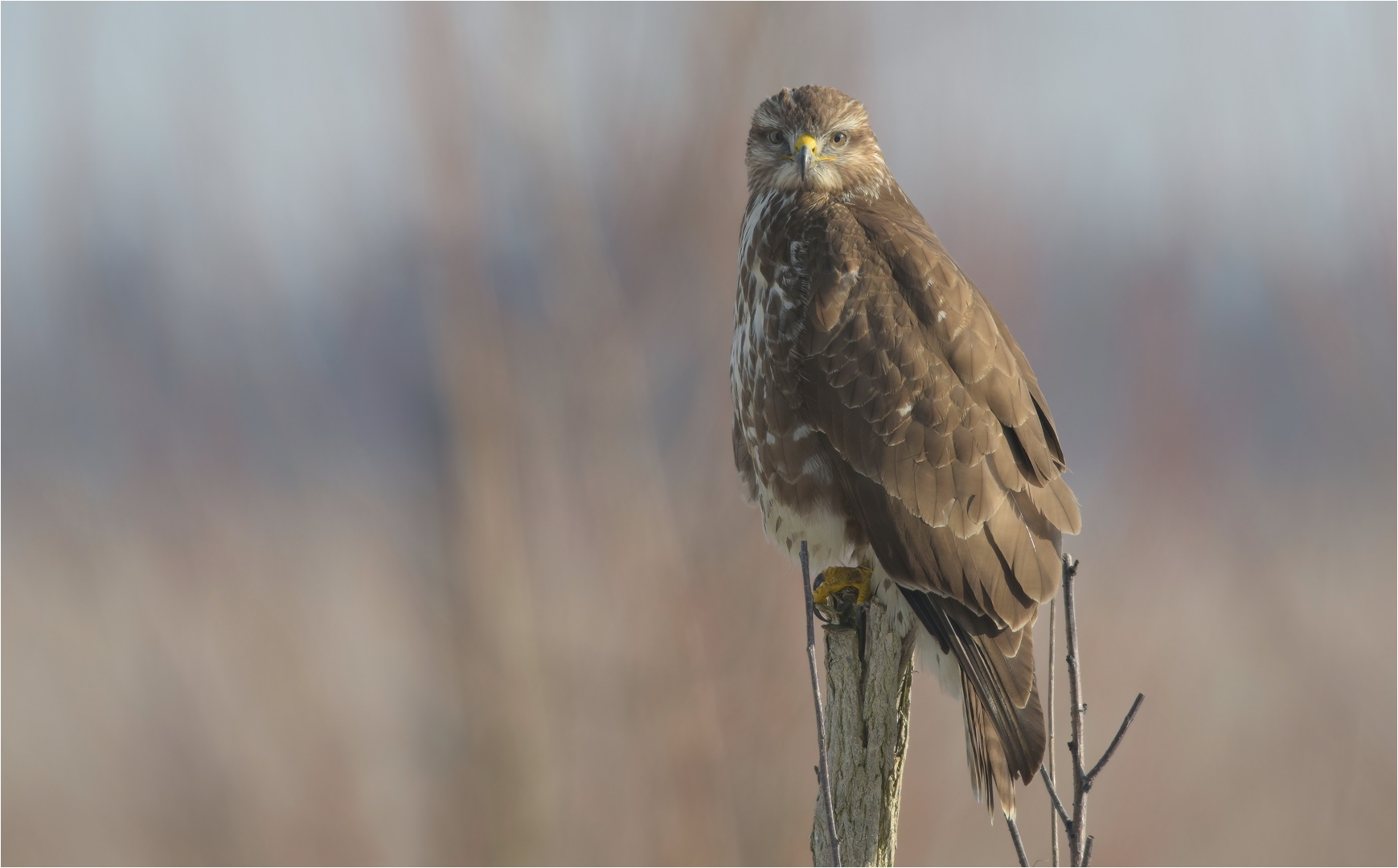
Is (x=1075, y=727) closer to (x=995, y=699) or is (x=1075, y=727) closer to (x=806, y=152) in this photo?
(x=995, y=699)

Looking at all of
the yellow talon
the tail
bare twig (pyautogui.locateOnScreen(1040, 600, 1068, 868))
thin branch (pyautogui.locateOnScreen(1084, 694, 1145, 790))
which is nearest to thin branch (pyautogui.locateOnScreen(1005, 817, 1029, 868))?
bare twig (pyautogui.locateOnScreen(1040, 600, 1068, 868))

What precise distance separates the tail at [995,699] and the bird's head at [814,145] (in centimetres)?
126

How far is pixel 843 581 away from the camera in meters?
2.90

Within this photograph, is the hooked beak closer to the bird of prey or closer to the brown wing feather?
the bird of prey

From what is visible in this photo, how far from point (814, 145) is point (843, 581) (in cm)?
128

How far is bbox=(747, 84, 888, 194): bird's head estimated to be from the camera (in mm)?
2992

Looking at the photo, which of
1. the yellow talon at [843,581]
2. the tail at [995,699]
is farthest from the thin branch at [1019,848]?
the yellow talon at [843,581]

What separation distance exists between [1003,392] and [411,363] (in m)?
2.86

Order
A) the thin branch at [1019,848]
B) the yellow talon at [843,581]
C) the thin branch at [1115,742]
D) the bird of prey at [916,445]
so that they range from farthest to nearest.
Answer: the yellow talon at [843,581], the bird of prey at [916,445], the thin branch at [1019,848], the thin branch at [1115,742]

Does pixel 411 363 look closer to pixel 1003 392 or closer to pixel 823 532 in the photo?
pixel 823 532

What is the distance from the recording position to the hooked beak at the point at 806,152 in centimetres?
294

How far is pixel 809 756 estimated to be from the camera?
480cm

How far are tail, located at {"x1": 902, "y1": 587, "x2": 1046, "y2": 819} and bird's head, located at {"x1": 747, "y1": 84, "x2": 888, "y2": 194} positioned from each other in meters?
1.26

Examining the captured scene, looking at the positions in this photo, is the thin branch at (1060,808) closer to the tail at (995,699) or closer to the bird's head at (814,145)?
the tail at (995,699)
